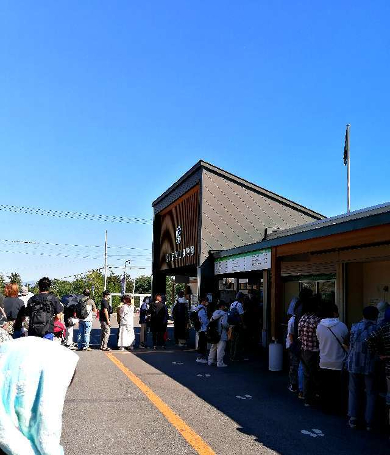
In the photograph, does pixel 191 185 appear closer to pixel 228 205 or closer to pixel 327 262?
pixel 228 205

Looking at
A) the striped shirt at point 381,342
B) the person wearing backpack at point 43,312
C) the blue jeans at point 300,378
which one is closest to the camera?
the striped shirt at point 381,342

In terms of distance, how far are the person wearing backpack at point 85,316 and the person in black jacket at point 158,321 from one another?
2.01 meters

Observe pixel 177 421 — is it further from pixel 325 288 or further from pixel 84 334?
pixel 325 288

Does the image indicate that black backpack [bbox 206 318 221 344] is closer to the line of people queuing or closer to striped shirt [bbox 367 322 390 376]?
A: the line of people queuing

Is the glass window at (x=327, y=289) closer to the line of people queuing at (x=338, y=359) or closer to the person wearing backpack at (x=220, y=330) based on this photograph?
the person wearing backpack at (x=220, y=330)

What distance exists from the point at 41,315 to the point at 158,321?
26.8 ft

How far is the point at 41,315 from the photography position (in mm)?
7895

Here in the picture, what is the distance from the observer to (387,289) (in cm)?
1219

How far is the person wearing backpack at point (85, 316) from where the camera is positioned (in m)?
14.4

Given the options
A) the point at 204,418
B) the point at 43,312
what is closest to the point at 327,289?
the point at 204,418

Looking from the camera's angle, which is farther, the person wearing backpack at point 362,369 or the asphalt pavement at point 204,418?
the person wearing backpack at point 362,369

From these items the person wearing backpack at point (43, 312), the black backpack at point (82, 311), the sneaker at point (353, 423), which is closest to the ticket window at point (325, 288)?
the black backpack at point (82, 311)

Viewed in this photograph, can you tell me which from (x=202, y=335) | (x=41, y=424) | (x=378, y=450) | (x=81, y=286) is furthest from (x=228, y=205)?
(x=81, y=286)

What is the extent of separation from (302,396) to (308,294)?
1663mm
